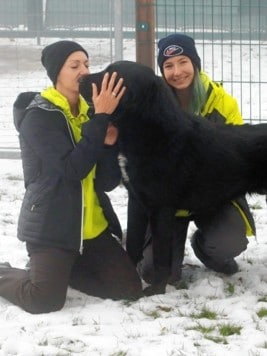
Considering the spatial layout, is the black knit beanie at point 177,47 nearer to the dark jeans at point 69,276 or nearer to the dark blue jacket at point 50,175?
the dark blue jacket at point 50,175

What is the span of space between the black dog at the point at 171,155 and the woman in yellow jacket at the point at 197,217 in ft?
0.69

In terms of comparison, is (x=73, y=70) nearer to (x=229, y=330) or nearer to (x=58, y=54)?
(x=58, y=54)

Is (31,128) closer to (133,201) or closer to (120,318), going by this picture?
(133,201)

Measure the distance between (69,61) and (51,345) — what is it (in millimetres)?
1433

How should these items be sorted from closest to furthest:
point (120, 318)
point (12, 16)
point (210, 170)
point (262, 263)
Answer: point (120, 318), point (210, 170), point (262, 263), point (12, 16)

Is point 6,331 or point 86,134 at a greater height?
point 86,134

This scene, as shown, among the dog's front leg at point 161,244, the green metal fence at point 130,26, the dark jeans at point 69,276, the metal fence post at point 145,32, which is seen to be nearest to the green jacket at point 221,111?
the dog's front leg at point 161,244

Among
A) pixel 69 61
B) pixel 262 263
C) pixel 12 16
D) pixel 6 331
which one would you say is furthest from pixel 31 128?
pixel 12 16

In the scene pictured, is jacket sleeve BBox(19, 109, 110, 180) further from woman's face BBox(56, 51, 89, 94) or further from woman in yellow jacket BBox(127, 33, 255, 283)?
woman in yellow jacket BBox(127, 33, 255, 283)

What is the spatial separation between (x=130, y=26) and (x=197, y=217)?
330 cm

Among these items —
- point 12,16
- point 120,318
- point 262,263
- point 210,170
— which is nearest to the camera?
point 120,318

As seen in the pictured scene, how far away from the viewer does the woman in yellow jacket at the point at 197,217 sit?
4387 mm

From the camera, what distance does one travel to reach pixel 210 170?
4277 millimetres

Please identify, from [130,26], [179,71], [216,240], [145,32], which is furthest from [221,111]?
[130,26]
